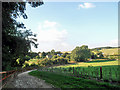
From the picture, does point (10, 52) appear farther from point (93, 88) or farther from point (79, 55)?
point (79, 55)

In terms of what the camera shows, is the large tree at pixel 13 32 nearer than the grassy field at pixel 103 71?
No

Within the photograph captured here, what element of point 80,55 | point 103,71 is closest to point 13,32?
point 103,71

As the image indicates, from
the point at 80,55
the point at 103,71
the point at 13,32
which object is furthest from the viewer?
the point at 80,55

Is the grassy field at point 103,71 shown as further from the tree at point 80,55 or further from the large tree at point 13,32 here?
the tree at point 80,55

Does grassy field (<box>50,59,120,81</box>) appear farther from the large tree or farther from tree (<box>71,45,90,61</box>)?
tree (<box>71,45,90,61</box>)

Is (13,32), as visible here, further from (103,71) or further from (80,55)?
(80,55)

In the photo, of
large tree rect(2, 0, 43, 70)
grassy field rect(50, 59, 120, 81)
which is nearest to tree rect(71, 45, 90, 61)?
grassy field rect(50, 59, 120, 81)

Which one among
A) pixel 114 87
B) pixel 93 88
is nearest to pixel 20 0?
pixel 93 88

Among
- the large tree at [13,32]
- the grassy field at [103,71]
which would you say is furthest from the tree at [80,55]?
the large tree at [13,32]

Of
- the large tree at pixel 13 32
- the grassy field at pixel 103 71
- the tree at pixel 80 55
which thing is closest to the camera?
the grassy field at pixel 103 71

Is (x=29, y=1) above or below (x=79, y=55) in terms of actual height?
above

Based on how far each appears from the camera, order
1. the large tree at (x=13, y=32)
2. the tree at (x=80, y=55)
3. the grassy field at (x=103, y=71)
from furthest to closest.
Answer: the tree at (x=80, y=55) < the large tree at (x=13, y=32) < the grassy field at (x=103, y=71)

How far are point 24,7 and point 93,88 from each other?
10426 mm

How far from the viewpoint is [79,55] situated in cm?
5500
